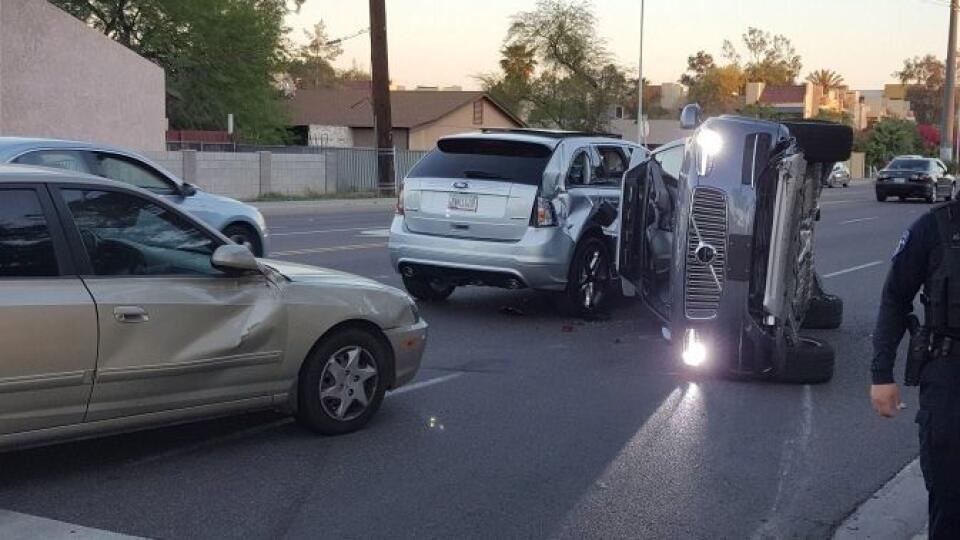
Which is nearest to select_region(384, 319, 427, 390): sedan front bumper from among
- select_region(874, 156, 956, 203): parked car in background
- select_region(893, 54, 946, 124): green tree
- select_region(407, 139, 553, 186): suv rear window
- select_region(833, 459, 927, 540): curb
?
select_region(833, 459, 927, 540): curb

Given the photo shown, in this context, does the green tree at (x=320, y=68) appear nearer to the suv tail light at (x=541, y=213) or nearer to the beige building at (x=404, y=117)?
the beige building at (x=404, y=117)

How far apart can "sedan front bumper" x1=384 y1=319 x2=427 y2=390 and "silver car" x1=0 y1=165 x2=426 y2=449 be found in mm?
126

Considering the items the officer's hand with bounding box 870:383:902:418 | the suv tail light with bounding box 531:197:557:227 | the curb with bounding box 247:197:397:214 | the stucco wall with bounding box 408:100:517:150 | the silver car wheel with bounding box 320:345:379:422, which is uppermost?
the stucco wall with bounding box 408:100:517:150

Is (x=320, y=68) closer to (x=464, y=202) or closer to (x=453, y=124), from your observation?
(x=453, y=124)

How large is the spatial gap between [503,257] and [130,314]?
497cm

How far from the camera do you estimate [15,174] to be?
494cm

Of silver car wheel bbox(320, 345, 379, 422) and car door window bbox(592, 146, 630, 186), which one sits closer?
silver car wheel bbox(320, 345, 379, 422)

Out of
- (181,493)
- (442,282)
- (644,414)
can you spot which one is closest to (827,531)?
(644,414)

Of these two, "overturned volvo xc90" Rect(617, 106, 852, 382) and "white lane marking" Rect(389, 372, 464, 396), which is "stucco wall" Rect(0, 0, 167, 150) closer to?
"white lane marking" Rect(389, 372, 464, 396)

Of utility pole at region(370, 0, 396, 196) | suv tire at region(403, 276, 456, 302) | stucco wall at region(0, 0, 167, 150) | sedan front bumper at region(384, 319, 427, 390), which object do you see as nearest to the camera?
sedan front bumper at region(384, 319, 427, 390)

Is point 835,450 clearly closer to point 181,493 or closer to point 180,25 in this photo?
point 181,493

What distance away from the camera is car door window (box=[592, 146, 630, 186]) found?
415 inches

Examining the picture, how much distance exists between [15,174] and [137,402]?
124 centimetres

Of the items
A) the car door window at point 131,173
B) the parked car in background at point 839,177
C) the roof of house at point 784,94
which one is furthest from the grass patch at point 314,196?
the roof of house at point 784,94
